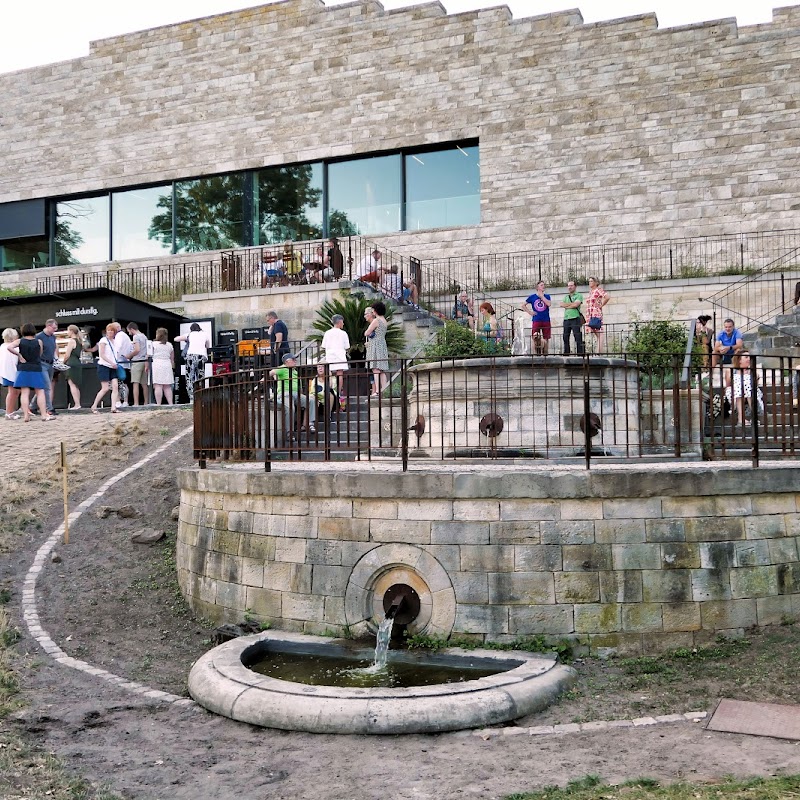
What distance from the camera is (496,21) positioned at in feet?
78.8

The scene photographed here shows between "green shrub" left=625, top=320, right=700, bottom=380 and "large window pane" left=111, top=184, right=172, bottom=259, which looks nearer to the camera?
"green shrub" left=625, top=320, right=700, bottom=380

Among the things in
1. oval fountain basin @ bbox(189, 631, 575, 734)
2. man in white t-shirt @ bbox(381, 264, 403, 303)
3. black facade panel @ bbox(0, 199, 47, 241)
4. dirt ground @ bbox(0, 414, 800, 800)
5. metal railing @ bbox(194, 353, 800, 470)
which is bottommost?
dirt ground @ bbox(0, 414, 800, 800)

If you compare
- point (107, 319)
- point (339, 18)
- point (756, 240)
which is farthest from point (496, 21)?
point (107, 319)

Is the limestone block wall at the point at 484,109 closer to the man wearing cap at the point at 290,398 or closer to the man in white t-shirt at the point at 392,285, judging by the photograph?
the man in white t-shirt at the point at 392,285

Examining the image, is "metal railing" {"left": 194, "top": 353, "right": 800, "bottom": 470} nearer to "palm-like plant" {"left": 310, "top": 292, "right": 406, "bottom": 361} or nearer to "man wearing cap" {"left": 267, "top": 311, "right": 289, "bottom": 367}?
"man wearing cap" {"left": 267, "top": 311, "right": 289, "bottom": 367}

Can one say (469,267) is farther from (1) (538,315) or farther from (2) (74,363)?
(2) (74,363)

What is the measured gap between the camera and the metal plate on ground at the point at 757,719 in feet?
19.8

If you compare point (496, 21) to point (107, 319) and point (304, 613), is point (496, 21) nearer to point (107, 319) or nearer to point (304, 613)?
point (107, 319)

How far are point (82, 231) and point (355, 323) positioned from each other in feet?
49.9

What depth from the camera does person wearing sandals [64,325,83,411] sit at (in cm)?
1775

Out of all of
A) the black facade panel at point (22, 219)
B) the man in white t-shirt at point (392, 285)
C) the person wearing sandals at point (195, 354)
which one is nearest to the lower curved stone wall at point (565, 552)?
the person wearing sandals at point (195, 354)

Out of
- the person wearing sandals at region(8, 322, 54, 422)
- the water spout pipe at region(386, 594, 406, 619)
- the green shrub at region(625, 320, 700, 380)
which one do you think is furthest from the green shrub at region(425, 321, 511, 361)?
the water spout pipe at region(386, 594, 406, 619)

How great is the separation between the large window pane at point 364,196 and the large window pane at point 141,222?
565 cm

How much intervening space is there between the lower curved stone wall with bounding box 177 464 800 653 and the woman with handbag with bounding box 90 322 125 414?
9.10 metres
